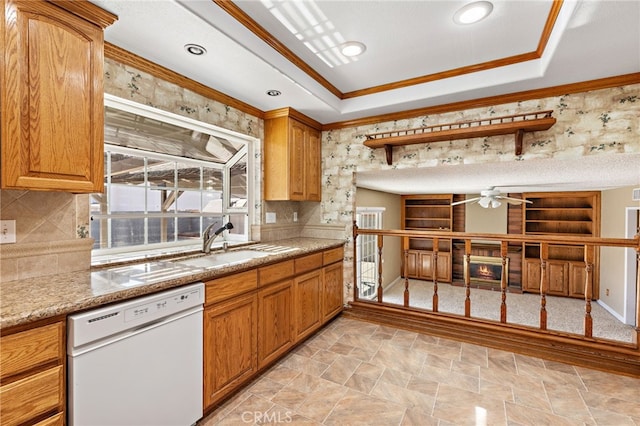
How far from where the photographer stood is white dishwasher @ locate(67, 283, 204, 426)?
46.3 inches

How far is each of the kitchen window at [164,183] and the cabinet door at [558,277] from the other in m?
6.44

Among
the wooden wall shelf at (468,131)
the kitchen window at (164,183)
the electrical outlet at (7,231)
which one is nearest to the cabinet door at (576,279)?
the wooden wall shelf at (468,131)

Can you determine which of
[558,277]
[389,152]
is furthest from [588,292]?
[558,277]

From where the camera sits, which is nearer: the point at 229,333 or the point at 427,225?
the point at 229,333

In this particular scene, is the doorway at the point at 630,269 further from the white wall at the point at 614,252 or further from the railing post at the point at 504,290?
the railing post at the point at 504,290

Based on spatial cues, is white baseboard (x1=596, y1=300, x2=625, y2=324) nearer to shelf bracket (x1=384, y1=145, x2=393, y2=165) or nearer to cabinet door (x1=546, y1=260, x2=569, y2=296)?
cabinet door (x1=546, y1=260, x2=569, y2=296)

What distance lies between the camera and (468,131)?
260 centimetres

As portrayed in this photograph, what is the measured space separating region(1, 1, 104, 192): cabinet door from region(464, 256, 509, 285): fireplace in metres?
7.36

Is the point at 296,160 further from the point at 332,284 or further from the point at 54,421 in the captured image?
the point at 54,421

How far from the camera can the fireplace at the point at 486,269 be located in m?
6.90

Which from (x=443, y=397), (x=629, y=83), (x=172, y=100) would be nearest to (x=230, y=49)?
(x=172, y=100)

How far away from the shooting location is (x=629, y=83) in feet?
7.34

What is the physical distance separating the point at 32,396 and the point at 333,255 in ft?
8.02

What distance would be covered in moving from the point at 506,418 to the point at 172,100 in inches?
122
